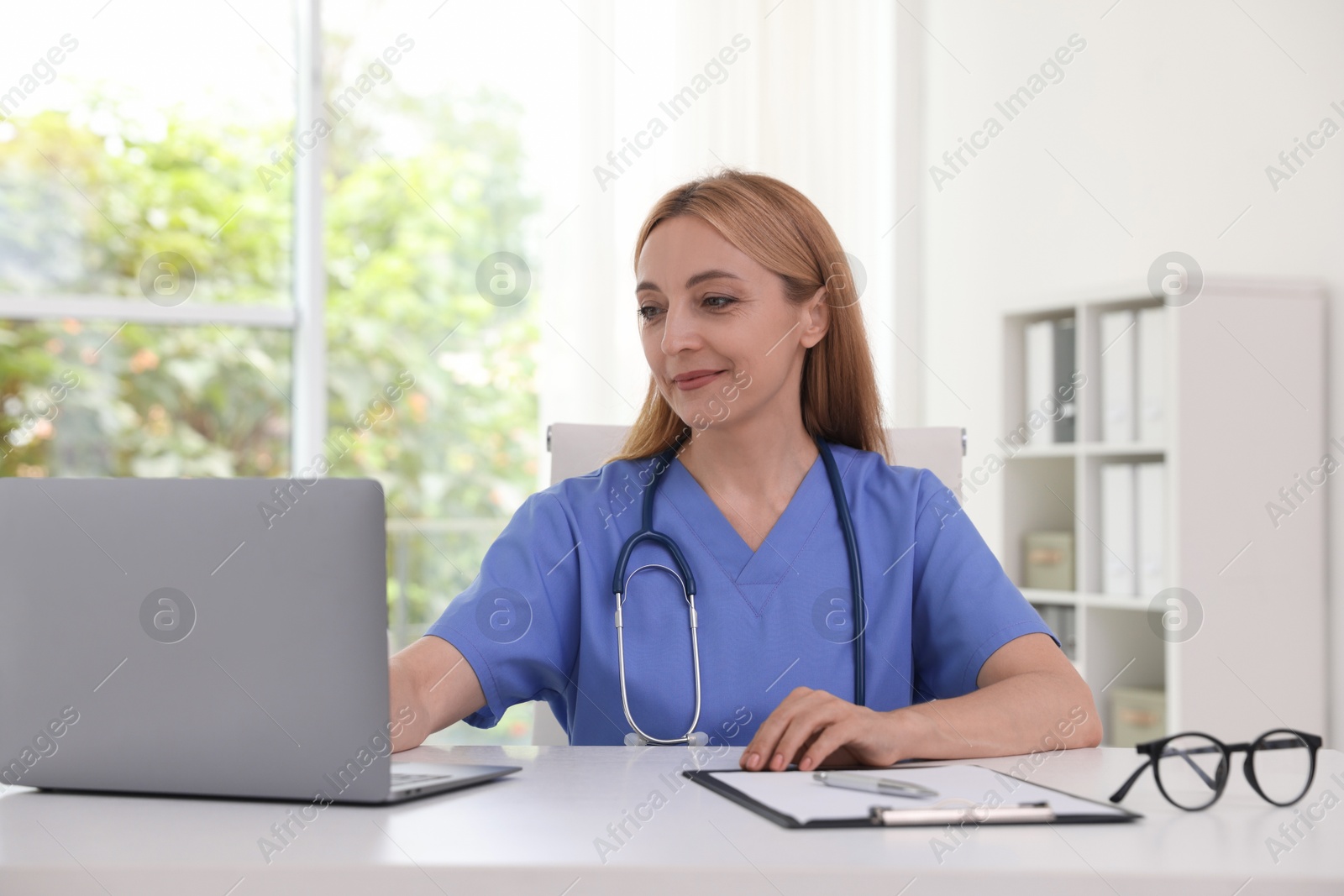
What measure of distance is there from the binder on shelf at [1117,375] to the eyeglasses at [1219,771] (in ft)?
5.35

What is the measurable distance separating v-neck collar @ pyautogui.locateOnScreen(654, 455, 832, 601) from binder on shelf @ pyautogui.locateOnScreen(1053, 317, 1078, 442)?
1.36m

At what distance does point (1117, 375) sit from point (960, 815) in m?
1.90

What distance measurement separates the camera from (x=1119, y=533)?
2.51 metres

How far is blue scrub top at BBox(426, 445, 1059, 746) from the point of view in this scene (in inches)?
51.8

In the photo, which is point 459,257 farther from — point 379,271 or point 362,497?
point 362,497

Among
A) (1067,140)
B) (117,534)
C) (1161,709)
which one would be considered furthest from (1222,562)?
(117,534)

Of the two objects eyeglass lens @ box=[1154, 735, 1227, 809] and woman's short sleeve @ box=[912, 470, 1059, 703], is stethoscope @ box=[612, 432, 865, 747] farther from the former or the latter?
eyeglass lens @ box=[1154, 735, 1227, 809]

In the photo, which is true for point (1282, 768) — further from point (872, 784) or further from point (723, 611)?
point (723, 611)

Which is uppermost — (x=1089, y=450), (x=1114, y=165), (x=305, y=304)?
(x=1114, y=165)

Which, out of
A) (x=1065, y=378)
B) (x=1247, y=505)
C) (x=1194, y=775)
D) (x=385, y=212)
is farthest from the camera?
(x=385, y=212)

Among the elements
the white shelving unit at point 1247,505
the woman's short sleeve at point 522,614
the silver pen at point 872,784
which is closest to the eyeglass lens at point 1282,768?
the silver pen at point 872,784

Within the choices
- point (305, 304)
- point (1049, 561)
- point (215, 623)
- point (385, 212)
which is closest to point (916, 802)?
point (215, 623)

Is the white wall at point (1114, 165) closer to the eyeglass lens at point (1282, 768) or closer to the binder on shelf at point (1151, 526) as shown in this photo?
the binder on shelf at point (1151, 526)

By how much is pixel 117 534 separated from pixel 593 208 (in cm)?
265
